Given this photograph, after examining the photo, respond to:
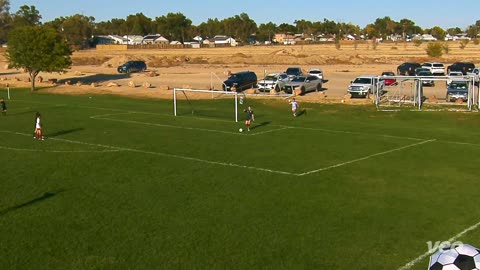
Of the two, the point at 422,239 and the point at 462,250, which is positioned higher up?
the point at 462,250

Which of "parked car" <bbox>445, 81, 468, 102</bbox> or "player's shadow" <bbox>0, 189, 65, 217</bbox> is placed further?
"parked car" <bbox>445, 81, 468, 102</bbox>

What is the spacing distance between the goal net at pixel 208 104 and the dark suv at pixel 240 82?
3.22 meters

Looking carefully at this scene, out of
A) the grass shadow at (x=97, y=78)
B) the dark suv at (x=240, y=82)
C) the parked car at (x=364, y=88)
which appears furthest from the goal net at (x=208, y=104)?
A: the grass shadow at (x=97, y=78)

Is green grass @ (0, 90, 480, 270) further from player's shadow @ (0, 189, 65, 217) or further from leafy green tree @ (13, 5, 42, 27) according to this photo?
leafy green tree @ (13, 5, 42, 27)

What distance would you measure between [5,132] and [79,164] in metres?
10.7

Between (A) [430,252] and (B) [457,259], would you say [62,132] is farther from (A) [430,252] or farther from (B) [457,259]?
(B) [457,259]

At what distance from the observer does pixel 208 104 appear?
151ft

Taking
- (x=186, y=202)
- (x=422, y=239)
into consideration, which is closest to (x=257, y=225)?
(x=186, y=202)

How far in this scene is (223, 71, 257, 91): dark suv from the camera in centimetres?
5350

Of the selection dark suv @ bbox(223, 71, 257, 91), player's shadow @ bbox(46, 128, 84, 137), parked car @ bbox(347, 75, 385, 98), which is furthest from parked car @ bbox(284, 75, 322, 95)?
player's shadow @ bbox(46, 128, 84, 137)

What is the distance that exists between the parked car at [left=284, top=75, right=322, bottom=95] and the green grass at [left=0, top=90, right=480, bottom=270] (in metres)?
16.7

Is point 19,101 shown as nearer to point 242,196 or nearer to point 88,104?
point 88,104

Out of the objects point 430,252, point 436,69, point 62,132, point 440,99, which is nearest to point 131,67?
point 436,69

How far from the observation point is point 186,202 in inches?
691
